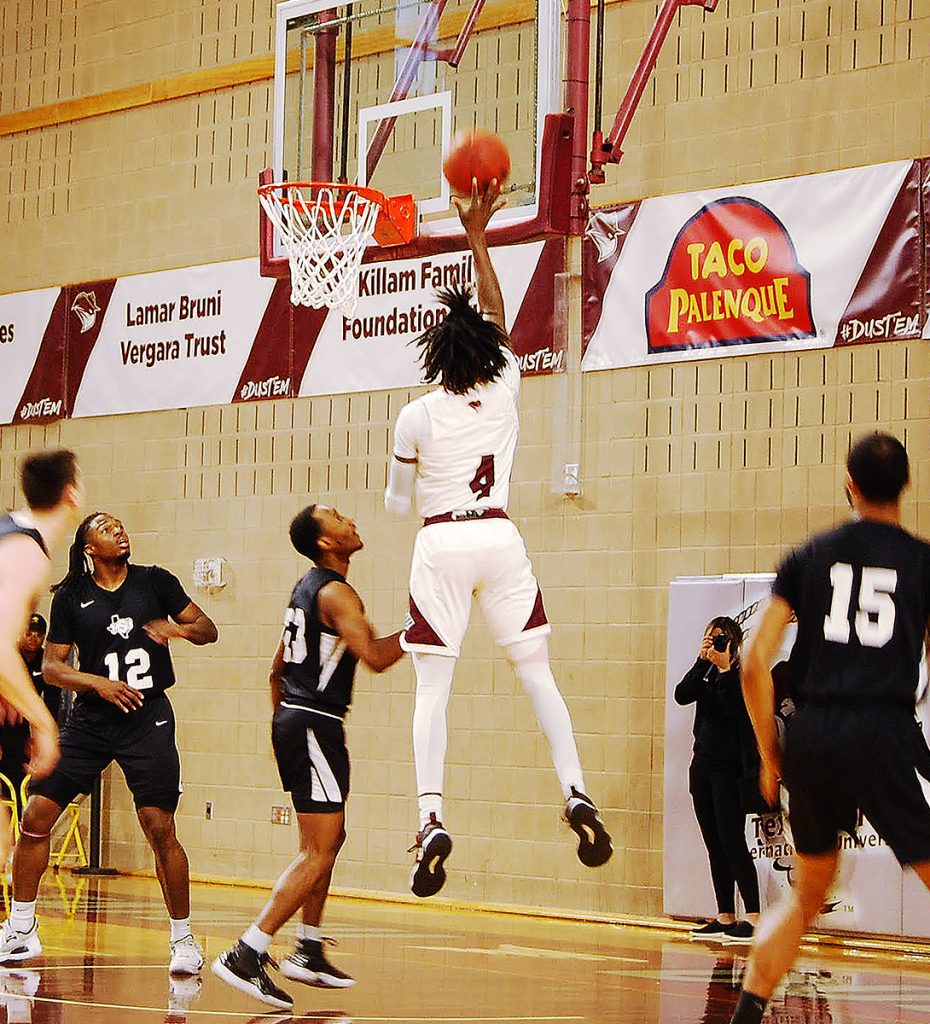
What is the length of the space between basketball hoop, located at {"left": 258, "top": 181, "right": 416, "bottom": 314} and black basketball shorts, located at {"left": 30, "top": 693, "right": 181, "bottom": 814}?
7.58ft

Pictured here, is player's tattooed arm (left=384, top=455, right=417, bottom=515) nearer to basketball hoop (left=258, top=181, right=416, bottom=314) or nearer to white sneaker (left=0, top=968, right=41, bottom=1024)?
Answer: basketball hoop (left=258, top=181, right=416, bottom=314)

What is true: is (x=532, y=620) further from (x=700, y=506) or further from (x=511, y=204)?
(x=700, y=506)

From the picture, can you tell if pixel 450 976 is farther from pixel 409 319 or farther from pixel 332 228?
pixel 409 319

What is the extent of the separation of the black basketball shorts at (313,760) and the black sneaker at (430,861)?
97 cm

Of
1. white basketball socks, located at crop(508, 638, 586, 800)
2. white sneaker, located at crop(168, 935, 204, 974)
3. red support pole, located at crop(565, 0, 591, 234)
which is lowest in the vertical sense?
white sneaker, located at crop(168, 935, 204, 974)

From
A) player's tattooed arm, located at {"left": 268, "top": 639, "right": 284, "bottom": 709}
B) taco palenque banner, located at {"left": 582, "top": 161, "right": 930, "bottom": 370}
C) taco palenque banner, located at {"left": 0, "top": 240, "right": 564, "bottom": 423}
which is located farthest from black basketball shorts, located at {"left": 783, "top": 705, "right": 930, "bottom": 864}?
taco palenque banner, located at {"left": 0, "top": 240, "right": 564, "bottom": 423}

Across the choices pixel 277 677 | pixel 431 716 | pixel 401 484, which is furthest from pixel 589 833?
pixel 277 677

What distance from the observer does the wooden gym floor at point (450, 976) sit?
6.80m

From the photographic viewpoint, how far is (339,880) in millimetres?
11898

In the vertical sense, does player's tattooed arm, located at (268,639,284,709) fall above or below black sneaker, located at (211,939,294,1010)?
above

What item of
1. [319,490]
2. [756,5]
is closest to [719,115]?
[756,5]

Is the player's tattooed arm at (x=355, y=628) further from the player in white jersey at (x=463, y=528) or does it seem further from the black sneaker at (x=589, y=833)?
the black sneaker at (x=589, y=833)

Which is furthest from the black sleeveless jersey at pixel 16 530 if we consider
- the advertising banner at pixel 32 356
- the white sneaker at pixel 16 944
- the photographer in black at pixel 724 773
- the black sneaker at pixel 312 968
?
the advertising banner at pixel 32 356

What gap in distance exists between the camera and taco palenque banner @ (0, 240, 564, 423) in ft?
37.4
